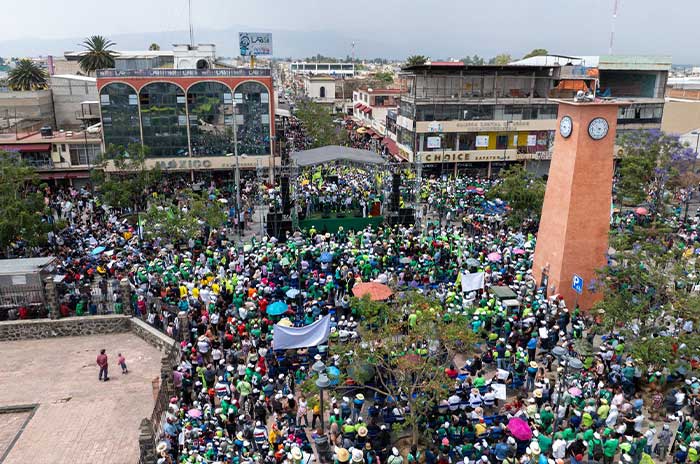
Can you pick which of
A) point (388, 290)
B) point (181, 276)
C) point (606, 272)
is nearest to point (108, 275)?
point (181, 276)

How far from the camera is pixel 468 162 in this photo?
4869 centimetres

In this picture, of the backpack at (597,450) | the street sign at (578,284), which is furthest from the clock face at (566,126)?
the backpack at (597,450)

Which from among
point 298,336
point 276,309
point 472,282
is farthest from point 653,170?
point 298,336

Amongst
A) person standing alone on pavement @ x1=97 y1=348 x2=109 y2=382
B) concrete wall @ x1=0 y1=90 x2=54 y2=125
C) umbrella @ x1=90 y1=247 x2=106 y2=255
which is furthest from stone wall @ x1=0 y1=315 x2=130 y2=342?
concrete wall @ x1=0 y1=90 x2=54 y2=125

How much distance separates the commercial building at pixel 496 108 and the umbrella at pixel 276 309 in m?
28.9

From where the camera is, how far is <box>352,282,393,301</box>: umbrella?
20.3 m

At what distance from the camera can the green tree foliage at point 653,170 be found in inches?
1344

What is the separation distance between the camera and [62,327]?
22500 millimetres

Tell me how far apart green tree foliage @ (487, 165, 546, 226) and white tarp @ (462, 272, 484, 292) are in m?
9.81

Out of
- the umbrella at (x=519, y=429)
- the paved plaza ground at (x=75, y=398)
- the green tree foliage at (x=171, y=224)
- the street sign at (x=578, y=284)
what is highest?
the green tree foliage at (x=171, y=224)

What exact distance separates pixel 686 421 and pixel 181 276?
18391 millimetres

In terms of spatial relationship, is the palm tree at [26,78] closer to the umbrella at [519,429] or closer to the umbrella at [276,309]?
the umbrella at [276,309]

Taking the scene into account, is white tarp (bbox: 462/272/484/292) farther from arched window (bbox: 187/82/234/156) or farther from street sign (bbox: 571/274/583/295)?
arched window (bbox: 187/82/234/156)

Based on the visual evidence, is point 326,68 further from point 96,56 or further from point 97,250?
point 97,250
